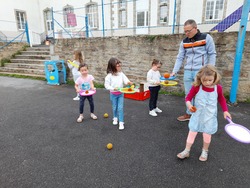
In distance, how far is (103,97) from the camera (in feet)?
20.4

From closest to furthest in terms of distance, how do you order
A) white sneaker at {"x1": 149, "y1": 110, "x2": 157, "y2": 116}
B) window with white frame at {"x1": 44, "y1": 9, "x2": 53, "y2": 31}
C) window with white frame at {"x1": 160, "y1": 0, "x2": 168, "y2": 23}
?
1. white sneaker at {"x1": 149, "y1": 110, "x2": 157, "y2": 116}
2. window with white frame at {"x1": 160, "y1": 0, "x2": 168, "y2": 23}
3. window with white frame at {"x1": 44, "y1": 9, "x2": 53, "y2": 31}

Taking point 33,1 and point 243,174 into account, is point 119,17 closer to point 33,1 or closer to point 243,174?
point 33,1

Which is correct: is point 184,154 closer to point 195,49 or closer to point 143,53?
point 195,49

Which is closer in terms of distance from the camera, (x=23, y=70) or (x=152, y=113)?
(x=152, y=113)

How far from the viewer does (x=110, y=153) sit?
291 centimetres

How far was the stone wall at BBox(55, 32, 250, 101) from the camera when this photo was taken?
5.14 meters

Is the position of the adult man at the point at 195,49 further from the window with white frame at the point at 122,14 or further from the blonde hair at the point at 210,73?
the window with white frame at the point at 122,14

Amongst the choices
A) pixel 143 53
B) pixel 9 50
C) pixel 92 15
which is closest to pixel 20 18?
pixel 92 15

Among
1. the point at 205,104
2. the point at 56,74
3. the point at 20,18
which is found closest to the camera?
the point at 205,104

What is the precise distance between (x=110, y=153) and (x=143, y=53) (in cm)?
444

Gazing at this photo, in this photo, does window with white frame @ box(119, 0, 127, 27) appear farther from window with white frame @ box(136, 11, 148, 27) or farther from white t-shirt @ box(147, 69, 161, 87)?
white t-shirt @ box(147, 69, 161, 87)

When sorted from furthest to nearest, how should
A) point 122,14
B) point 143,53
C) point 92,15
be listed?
1. point 92,15
2. point 122,14
3. point 143,53

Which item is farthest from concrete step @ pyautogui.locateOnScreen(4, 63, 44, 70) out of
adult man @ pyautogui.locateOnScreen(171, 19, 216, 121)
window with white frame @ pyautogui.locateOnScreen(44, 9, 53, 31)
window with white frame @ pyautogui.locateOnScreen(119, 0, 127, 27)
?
window with white frame @ pyautogui.locateOnScreen(44, 9, 53, 31)

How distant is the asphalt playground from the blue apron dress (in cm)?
56
